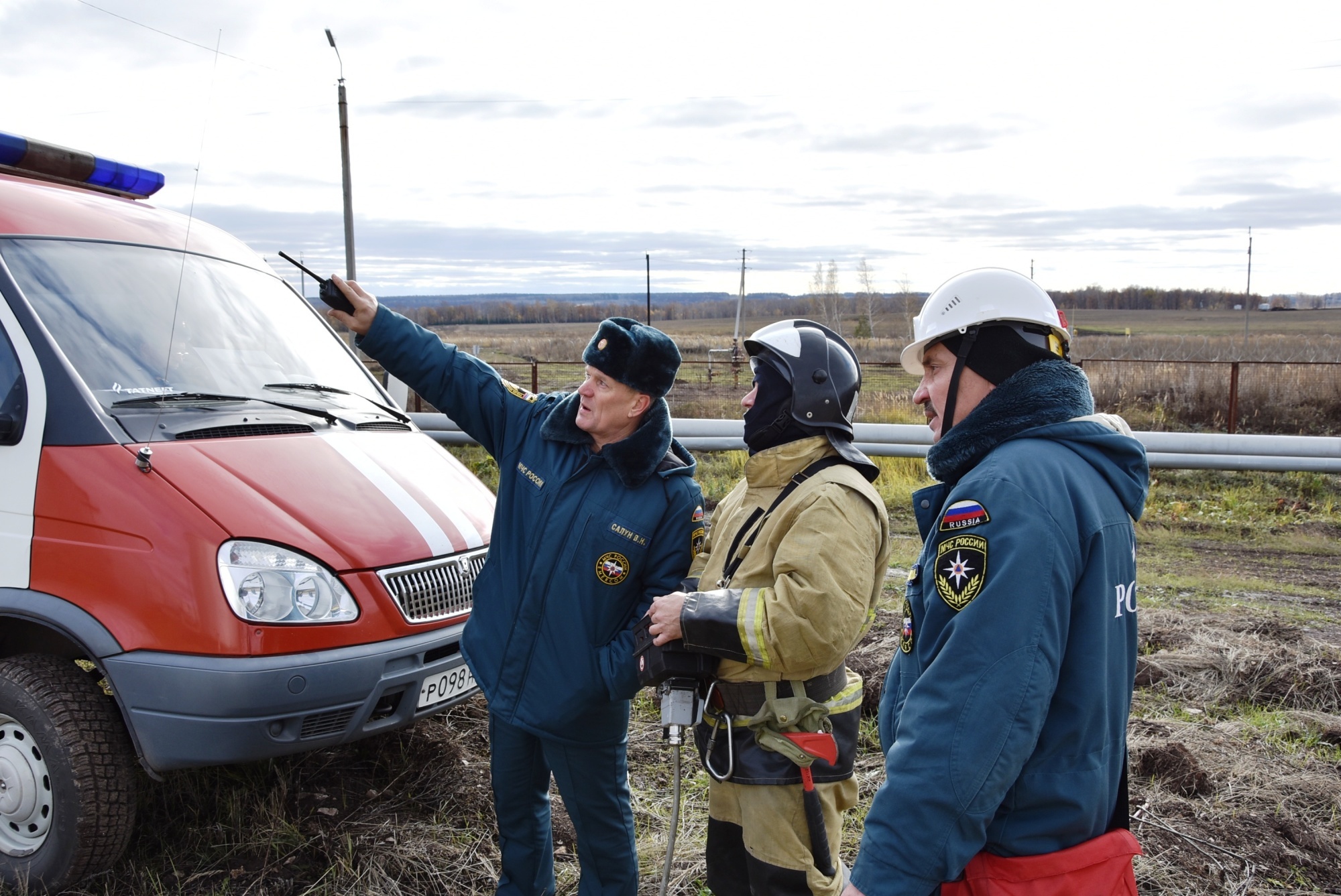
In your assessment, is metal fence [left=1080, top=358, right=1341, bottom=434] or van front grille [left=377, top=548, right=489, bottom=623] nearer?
van front grille [left=377, top=548, right=489, bottom=623]

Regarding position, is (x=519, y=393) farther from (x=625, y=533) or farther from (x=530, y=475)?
(x=625, y=533)

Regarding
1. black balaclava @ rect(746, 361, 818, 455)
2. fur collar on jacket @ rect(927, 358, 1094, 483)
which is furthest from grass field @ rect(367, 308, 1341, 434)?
fur collar on jacket @ rect(927, 358, 1094, 483)

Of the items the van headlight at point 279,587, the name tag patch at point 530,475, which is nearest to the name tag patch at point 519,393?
the name tag patch at point 530,475

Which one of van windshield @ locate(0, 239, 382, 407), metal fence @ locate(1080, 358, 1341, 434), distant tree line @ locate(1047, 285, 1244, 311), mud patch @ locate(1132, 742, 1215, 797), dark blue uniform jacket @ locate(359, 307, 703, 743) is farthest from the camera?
distant tree line @ locate(1047, 285, 1244, 311)

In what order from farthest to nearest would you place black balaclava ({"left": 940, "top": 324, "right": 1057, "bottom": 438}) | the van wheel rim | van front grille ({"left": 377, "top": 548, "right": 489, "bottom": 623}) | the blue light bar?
the blue light bar < van front grille ({"left": 377, "top": 548, "right": 489, "bottom": 623}) < the van wheel rim < black balaclava ({"left": 940, "top": 324, "right": 1057, "bottom": 438})

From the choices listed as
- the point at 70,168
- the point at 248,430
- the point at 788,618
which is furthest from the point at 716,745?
the point at 70,168

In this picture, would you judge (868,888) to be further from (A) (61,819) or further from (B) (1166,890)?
(A) (61,819)

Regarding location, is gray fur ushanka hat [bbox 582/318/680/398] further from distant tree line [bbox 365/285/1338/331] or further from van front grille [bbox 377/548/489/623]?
distant tree line [bbox 365/285/1338/331]

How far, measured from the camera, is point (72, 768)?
305 centimetres

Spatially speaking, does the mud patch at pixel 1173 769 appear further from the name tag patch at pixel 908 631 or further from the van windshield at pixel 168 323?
the van windshield at pixel 168 323

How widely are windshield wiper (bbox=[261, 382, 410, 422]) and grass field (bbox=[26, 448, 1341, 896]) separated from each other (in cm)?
141

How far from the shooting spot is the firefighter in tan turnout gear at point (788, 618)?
2383 millimetres

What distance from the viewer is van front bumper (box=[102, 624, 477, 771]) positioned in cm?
296

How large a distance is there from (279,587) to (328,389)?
1281mm
